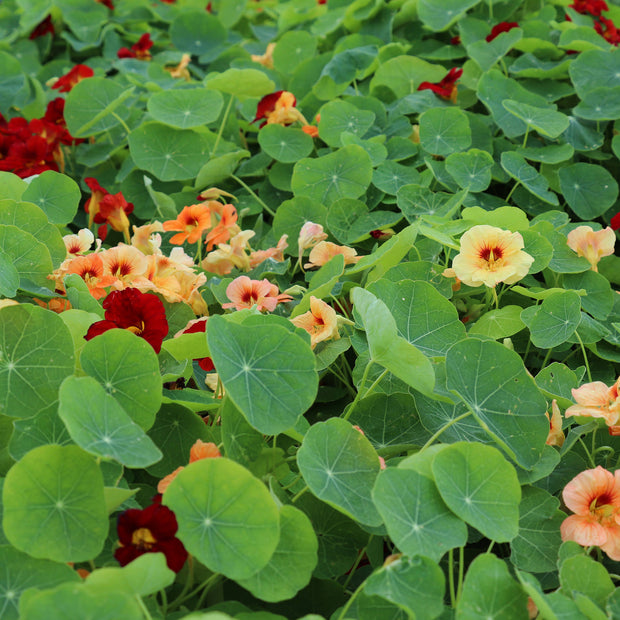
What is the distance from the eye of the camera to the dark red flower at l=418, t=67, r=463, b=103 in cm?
185

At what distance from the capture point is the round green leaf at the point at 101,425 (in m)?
0.74

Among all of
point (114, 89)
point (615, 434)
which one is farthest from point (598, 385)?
point (114, 89)

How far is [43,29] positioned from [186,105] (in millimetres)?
1277

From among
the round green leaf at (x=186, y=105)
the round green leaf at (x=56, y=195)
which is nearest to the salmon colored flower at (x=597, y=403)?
the round green leaf at (x=56, y=195)

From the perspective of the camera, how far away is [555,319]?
3.72 feet

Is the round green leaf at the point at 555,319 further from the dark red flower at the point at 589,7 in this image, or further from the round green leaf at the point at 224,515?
the dark red flower at the point at 589,7

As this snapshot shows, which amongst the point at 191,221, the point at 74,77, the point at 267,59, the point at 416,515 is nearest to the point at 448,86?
the point at 267,59

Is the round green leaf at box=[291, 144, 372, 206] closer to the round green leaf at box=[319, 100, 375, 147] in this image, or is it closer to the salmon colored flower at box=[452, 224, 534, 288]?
the round green leaf at box=[319, 100, 375, 147]

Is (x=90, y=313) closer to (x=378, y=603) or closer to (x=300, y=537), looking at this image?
(x=300, y=537)

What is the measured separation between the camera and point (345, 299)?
128 cm

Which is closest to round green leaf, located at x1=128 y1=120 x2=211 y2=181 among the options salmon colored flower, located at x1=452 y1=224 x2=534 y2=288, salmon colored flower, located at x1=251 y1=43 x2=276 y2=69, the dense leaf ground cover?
the dense leaf ground cover

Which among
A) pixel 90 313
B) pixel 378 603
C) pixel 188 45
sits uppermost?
pixel 90 313

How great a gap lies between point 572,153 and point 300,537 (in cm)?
122

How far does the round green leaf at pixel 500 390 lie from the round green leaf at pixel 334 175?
2.27ft
